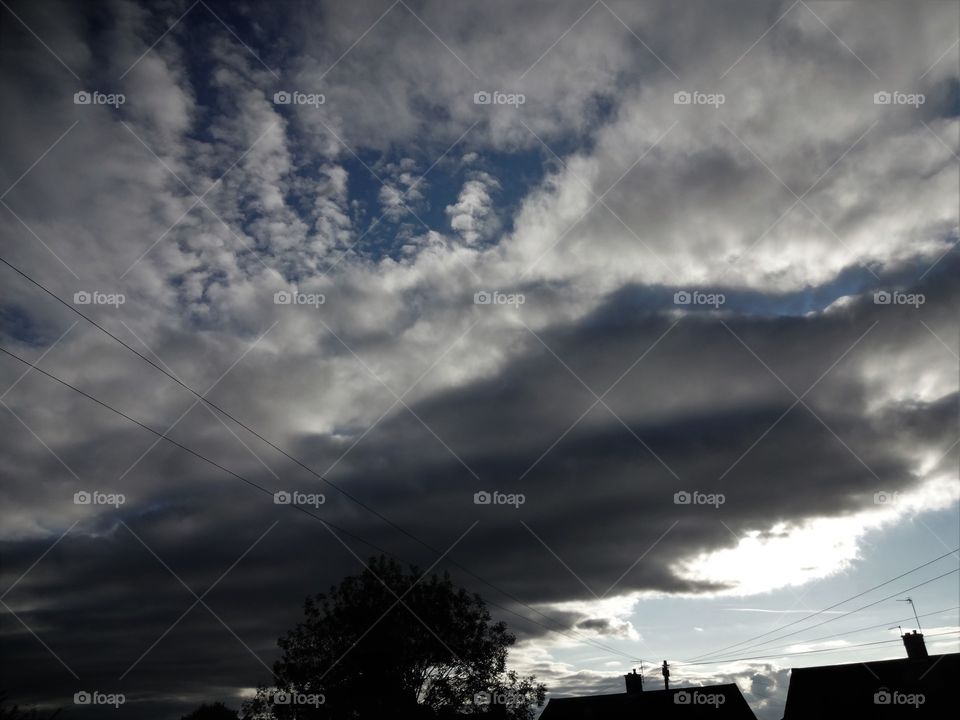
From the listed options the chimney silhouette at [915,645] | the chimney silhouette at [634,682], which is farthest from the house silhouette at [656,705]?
the chimney silhouette at [915,645]

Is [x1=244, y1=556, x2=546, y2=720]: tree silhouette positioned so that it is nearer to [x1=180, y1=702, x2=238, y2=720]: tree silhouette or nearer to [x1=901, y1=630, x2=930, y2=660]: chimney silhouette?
[x1=901, y1=630, x2=930, y2=660]: chimney silhouette

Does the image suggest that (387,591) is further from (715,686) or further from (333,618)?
(715,686)

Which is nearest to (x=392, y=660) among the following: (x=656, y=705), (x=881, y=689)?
(x=656, y=705)

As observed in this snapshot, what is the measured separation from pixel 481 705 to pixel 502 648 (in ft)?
12.2

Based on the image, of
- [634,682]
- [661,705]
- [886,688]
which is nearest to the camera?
[886,688]

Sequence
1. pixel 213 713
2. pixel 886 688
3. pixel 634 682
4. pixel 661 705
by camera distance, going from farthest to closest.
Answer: pixel 213 713
pixel 634 682
pixel 661 705
pixel 886 688

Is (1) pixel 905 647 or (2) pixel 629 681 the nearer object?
(1) pixel 905 647

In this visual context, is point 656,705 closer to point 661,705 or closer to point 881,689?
point 661,705

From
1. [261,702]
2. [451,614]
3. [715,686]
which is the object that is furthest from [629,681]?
[261,702]

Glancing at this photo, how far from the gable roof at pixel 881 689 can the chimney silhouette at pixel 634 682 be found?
10.3m

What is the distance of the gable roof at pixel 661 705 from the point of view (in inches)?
1702

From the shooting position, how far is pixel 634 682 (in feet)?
154

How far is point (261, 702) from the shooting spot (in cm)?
4244

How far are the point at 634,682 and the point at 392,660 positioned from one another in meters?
19.5
